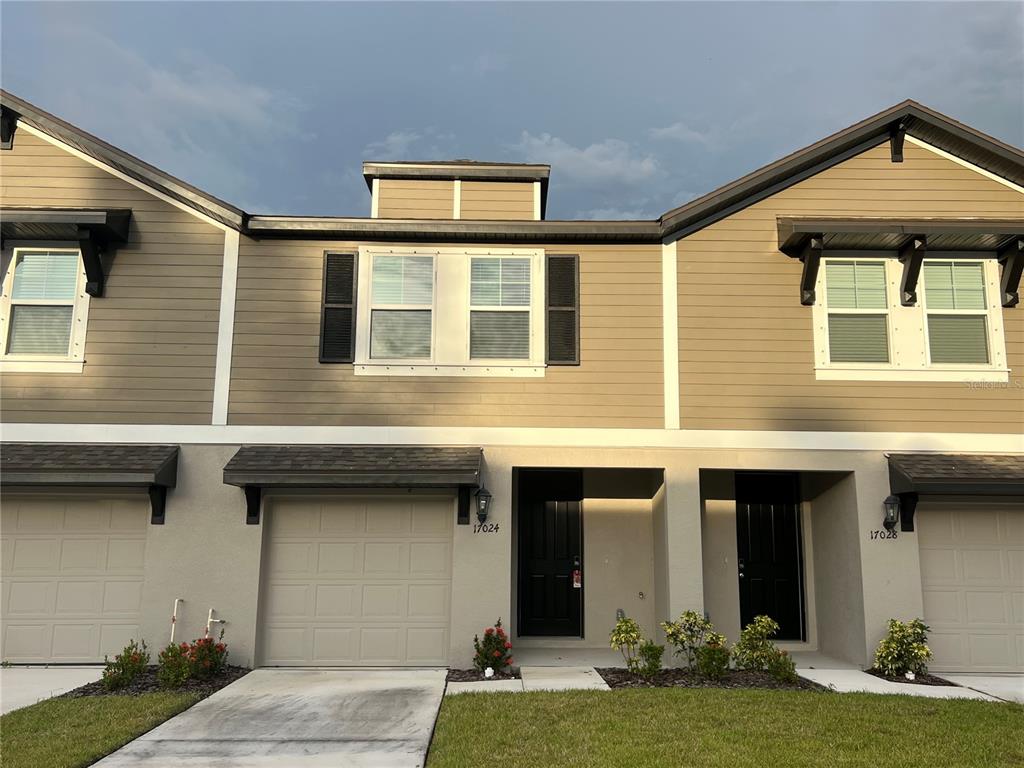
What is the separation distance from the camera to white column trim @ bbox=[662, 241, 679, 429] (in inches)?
364

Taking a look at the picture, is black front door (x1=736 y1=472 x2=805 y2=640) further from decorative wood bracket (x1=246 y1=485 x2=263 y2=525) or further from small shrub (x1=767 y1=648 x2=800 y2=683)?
decorative wood bracket (x1=246 y1=485 x2=263 y2=525)

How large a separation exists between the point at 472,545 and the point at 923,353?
611 centimetres

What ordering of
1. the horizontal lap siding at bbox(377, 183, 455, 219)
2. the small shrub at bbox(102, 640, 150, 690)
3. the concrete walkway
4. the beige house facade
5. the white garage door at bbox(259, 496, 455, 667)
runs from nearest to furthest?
1. the concrete walkway
2. the small shrub at bbox(102, 640, 150, 690)
3. the beige house facade
4. the white garage door at bbox(259, 496, 455, 667)
5. the horizontal lap siding at bbox(377, 183, 455, 219)

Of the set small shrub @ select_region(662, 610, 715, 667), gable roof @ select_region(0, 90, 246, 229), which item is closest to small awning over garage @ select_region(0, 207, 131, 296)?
gable roof @ select_region(0, 90, 246, 229)

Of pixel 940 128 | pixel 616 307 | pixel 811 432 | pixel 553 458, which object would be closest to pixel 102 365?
pixel 553 458


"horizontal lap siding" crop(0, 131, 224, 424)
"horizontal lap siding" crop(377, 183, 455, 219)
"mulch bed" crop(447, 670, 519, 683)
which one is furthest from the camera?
"horizontal lap siding" crop(377, 183, 455, 219)

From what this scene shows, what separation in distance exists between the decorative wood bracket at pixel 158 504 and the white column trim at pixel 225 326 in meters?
0.98

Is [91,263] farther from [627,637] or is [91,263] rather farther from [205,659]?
[627,637]

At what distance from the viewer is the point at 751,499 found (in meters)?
10.6

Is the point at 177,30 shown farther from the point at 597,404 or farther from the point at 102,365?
the point at 597,404

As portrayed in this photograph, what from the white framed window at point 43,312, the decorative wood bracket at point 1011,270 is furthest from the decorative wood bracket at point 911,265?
the white framed window at point 43,312

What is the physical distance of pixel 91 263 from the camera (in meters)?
9.09

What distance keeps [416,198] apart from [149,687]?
768 cm

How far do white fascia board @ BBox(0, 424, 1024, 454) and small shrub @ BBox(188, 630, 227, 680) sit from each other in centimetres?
233
